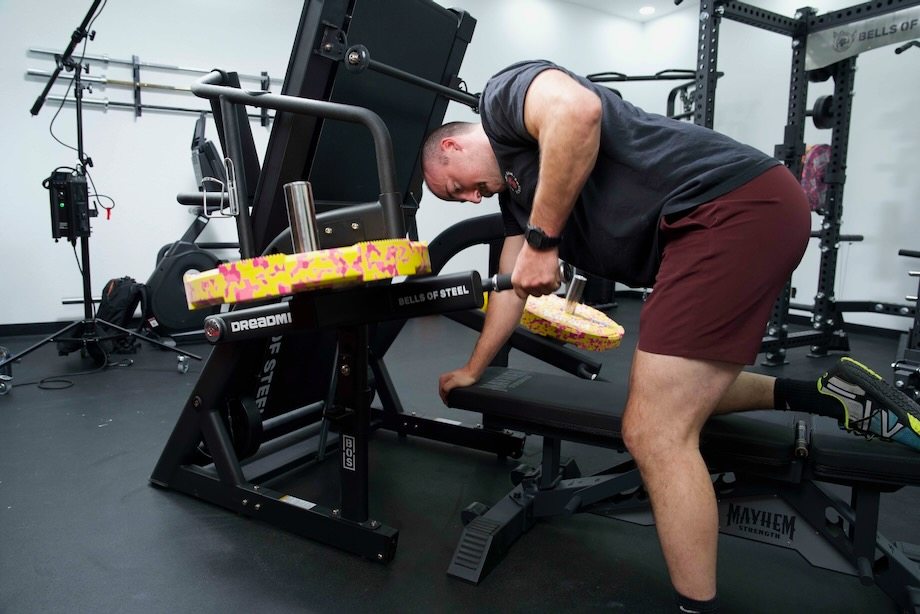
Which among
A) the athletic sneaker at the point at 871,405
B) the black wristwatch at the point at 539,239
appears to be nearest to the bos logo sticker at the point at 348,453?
the black wristwatch at the point at 539,239

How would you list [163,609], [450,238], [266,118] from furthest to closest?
[266,118] < [450,238] < [163,609]

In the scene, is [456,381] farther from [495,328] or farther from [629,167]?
[629,167]

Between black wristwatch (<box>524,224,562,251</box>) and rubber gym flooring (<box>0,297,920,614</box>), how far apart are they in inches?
33.4

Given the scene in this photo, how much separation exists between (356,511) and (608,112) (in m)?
1.19

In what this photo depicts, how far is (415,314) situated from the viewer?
1.34 metres

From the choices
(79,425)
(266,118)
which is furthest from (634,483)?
(266,118)

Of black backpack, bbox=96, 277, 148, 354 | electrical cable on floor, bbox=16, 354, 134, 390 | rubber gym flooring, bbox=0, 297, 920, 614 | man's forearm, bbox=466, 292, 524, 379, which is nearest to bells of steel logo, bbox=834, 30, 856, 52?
rubber gym flooring, bbox=0, 297, 920, 614

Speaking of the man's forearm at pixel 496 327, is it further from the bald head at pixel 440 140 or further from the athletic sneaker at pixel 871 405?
the athletic sneaker at pixel 871 405

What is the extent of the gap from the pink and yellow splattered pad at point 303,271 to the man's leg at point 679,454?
1.80ft

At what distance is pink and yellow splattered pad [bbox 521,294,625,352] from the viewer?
2.10 meters

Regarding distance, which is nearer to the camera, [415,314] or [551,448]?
[415,314]

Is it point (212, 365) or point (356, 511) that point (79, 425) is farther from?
point (356, 511)

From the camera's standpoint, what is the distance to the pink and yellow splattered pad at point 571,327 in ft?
6.89

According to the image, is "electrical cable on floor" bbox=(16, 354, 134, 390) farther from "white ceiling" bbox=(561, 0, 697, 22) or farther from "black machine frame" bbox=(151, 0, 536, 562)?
"white ceiling" bbox=(561, 0, 697, 22)
